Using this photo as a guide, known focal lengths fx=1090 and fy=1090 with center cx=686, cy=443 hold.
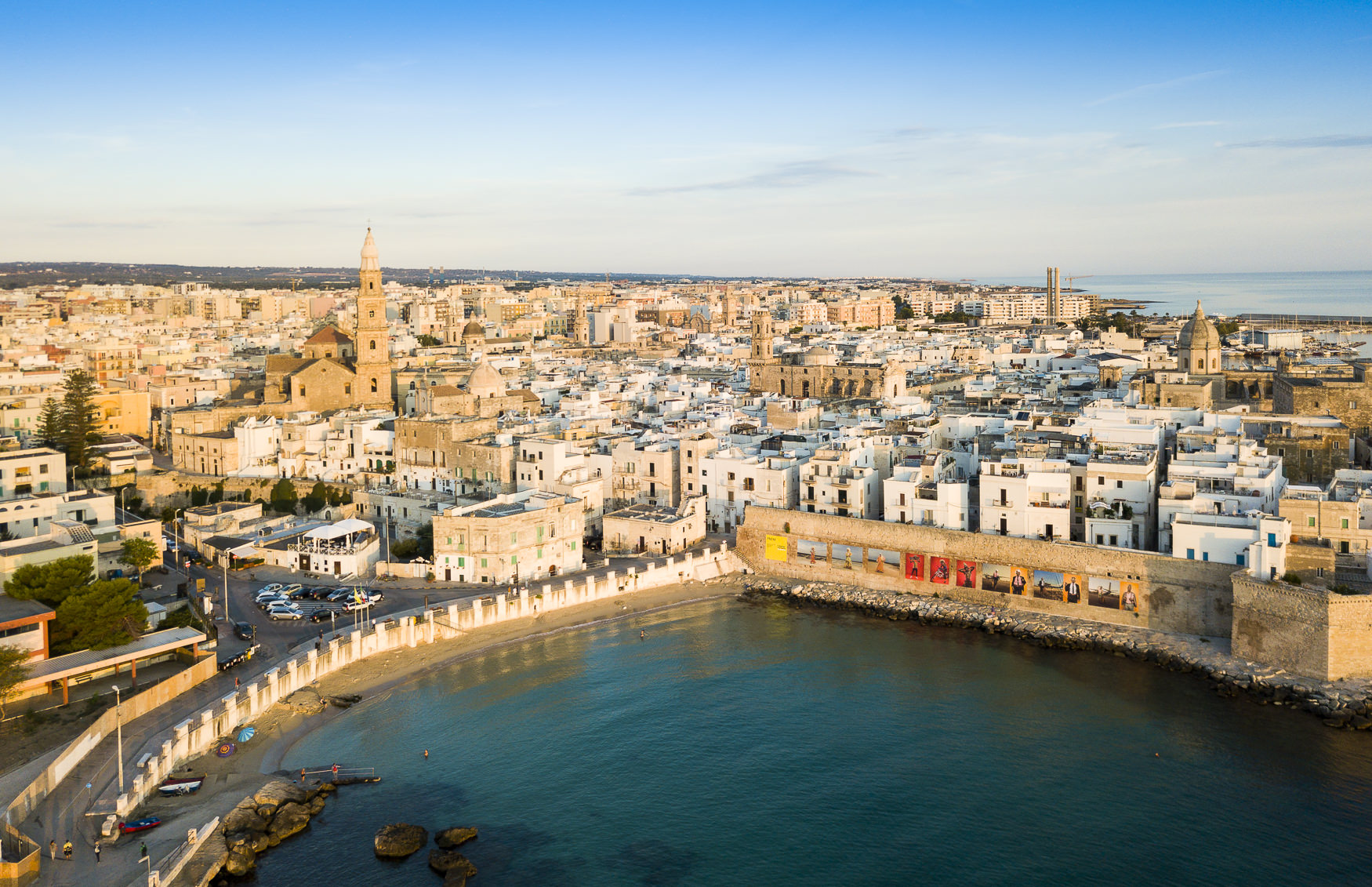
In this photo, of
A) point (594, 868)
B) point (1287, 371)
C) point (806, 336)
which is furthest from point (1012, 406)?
point (806, 336)

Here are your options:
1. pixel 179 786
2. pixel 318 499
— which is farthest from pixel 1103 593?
pixel 318 499

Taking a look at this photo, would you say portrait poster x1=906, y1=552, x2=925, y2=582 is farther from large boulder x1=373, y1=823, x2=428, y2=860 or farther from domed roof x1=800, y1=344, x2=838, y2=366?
domed roof x1=800, y1=344, x2=838, y2=366

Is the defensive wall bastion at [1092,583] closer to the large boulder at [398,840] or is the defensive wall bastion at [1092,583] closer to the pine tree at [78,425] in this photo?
the large boulder at [398,840]

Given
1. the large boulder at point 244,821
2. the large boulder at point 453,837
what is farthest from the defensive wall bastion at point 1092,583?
the large boulder at point 244,821

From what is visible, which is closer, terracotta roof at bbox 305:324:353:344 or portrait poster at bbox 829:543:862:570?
portrait poster at bbox 829:543:862:570

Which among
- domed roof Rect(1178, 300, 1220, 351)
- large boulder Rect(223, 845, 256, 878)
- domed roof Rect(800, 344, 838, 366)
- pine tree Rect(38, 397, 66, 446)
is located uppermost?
domed roof Rect(1178, 300, 1220, 351)

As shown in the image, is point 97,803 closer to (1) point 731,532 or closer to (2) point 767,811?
(2) point 767,811

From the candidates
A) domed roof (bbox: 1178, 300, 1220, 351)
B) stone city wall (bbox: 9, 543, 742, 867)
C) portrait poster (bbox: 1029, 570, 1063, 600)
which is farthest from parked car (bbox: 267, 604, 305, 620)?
domed roof (bbox: 1178, 300, 1220, 351)

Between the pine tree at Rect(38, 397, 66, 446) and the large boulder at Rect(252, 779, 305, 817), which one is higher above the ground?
the pine tree at Rect(38, 397, 66, 446)
